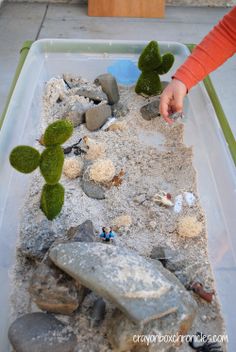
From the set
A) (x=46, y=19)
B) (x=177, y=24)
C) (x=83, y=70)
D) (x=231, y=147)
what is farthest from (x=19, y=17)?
(x=231, y=147)

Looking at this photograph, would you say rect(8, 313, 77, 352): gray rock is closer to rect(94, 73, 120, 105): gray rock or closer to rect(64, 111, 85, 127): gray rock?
rect(64, 111, 85, 127): gray rock

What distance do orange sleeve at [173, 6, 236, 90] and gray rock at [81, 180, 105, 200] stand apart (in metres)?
0.35

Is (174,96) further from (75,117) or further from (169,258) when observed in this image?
(169,258)

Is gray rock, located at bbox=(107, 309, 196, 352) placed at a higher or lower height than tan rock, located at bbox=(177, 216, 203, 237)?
higher

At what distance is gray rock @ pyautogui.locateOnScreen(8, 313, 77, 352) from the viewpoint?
648 mm

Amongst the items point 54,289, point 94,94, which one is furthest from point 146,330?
point 94,94

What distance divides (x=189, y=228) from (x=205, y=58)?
0.44 meters

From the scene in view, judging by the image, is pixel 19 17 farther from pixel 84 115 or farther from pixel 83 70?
pixel 84 115

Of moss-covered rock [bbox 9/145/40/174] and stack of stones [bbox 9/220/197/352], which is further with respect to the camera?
moss-covered rock [bbox 9/145/40/174]

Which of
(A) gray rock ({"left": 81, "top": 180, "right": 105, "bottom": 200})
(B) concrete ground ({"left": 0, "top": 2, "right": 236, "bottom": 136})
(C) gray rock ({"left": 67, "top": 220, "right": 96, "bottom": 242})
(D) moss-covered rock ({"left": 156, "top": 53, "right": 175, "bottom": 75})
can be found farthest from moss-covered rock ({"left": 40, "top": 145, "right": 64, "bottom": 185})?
(B) concrete ground ({"left": 0, "top": 2, "right": 236, "bottom": 136})

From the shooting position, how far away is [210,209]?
97cm

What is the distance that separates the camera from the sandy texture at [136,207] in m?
0.75

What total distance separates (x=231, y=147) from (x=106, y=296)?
1.80ft

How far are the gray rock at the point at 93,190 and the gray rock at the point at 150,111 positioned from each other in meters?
0.34
